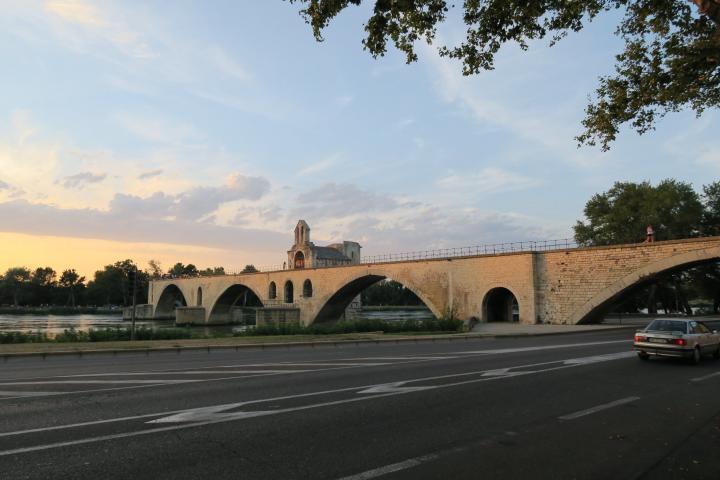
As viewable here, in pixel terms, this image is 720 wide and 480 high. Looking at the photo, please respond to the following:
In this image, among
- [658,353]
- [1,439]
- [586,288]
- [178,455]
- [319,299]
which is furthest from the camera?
[319,299]

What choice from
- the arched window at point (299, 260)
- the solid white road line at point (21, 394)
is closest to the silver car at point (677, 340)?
the solid white road line at point (21, 394)

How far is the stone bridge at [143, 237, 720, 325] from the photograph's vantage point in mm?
31234

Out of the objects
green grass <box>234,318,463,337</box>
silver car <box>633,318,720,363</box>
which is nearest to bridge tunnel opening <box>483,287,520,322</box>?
green grass <box>234,318,463,337</box>

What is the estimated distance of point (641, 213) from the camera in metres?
49.4

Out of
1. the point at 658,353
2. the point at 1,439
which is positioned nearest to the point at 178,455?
the point at 1,439

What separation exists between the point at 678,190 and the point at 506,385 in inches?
2013

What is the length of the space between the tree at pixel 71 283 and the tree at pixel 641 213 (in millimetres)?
135239

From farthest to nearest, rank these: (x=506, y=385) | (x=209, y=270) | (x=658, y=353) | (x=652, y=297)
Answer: (x=209, y=270) → (x=652, y=297) → (x=658, y=353) → (x=506, y=385)

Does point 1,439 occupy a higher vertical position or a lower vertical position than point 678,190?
lower

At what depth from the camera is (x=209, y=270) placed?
162 meters

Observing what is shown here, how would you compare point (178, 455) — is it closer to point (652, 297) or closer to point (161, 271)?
point (652, 297)

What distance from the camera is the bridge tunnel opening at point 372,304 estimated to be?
5972cm

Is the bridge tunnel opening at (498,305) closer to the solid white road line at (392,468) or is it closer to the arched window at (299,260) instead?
the solid white road line at (392,468)

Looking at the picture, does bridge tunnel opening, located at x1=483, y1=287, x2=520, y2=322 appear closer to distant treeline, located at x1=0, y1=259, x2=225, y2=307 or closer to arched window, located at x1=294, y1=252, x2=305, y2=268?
arched window, located at x1=294, y1=252, x2=305, y2=268
